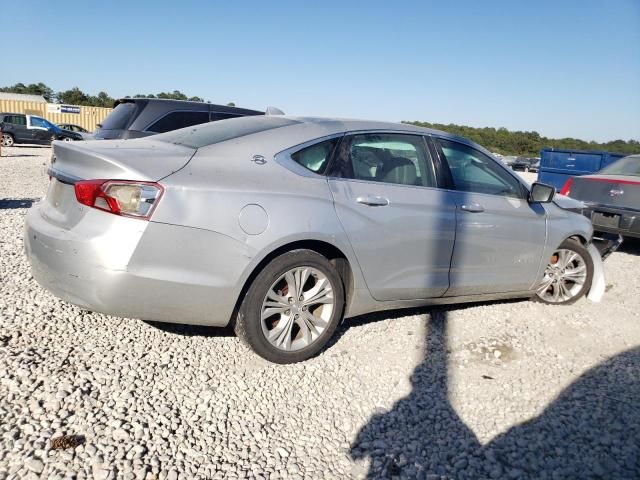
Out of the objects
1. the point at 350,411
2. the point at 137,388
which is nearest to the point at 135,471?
the point at 137,388

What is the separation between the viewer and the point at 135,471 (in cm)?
215

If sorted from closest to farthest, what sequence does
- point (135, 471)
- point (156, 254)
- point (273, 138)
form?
point (135, 471) → point (156, 254) → point (273, 138)

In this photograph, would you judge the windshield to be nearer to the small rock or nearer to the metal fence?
the small rock

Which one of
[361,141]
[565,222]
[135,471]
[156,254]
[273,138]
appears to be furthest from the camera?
[565,222]

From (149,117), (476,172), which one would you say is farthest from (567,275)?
(149,117)

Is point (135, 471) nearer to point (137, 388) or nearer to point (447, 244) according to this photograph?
point (137, 388)

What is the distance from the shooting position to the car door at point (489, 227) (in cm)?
393

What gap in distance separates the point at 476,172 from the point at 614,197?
4.33m

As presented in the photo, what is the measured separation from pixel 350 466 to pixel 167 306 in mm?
1303

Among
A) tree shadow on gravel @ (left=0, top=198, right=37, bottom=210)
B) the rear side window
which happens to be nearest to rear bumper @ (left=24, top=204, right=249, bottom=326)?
tree shadow on gravel @ (left=0, top=198, right=37, bottom=210)

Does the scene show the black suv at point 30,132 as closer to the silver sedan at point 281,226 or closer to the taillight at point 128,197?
the silver sedan at point 281,226

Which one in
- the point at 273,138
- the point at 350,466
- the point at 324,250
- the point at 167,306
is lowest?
the point at 350,466

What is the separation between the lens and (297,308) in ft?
10.6

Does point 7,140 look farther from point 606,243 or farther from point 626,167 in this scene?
point 606,243
